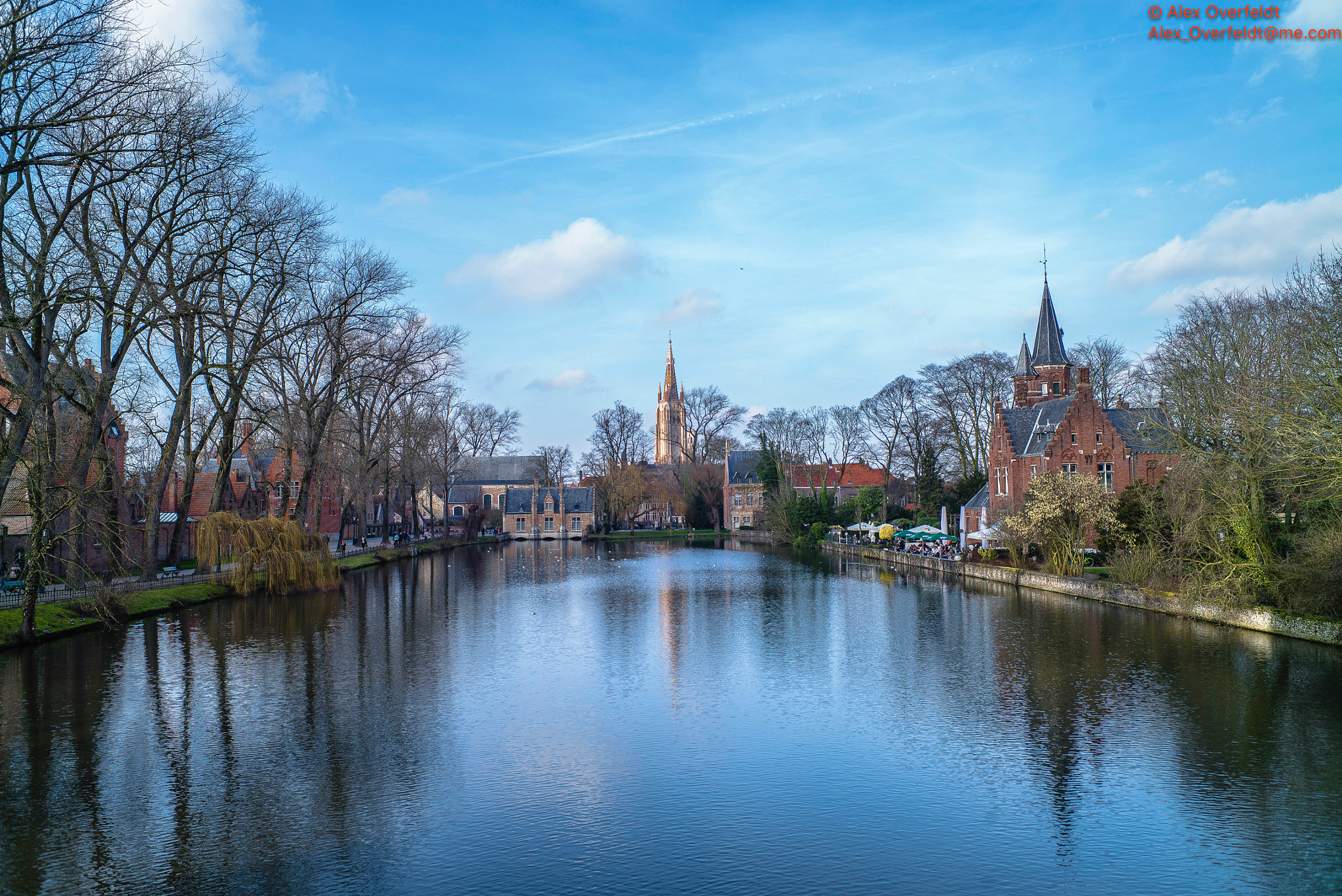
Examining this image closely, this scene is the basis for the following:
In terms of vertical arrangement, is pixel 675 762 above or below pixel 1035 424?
below

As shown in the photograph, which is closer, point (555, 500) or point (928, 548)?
point (928, 548)

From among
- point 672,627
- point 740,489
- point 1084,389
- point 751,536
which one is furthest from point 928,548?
point 740,489

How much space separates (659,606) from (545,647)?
826 cm

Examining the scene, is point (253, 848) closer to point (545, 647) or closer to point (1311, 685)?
point (545, 647)

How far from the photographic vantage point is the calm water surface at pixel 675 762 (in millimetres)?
8695

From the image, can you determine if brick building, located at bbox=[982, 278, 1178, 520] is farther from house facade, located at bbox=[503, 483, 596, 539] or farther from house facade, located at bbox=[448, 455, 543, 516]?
house facade, located at bbox=[448, 455, 543, 516]

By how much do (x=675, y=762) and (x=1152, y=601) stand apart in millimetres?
19006

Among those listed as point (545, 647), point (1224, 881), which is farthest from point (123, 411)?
point (1224, 881)

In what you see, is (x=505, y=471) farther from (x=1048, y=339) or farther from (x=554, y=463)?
(x=1048, y=339)

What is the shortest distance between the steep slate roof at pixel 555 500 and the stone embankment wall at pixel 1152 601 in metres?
46.3

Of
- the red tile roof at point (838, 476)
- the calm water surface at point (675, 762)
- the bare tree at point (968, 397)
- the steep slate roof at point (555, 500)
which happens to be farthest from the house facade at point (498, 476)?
the calm water surface at point (675, 762)

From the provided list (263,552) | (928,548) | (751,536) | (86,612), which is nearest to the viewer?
(86,612)

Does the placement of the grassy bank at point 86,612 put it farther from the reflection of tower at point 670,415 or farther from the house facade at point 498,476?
the reflection of tower at point 670,415

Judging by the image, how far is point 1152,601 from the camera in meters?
25.4
